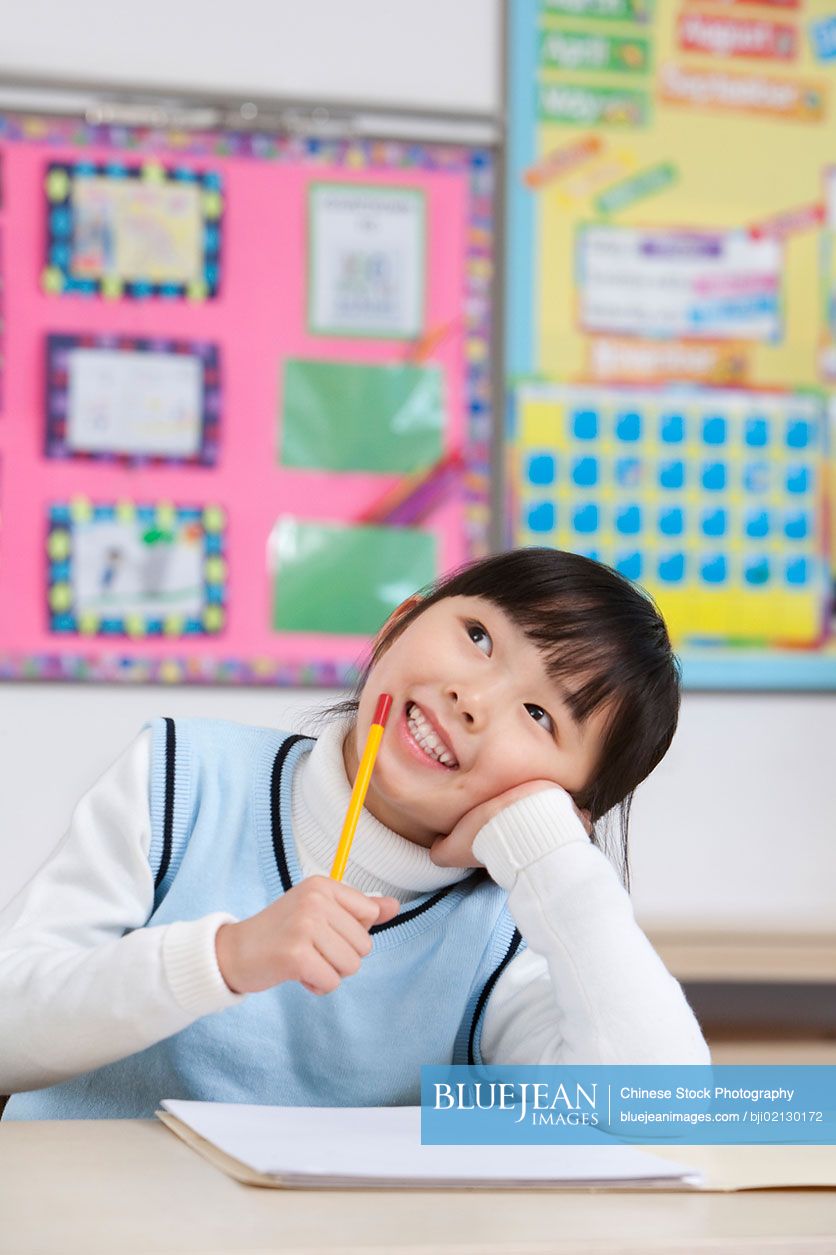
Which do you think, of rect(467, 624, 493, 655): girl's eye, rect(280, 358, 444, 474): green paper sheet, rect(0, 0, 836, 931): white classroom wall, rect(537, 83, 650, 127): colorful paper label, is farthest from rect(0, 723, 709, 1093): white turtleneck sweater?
rect(537, 83, 650, 127): colorful paper label

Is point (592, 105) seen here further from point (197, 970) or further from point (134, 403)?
point (197, 970)

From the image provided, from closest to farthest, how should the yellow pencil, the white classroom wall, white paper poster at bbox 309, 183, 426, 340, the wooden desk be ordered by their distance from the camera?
the wooden desk → the yellow pencil → the white classroom wall → white paper poster at bbox 309, 183, 426, 340

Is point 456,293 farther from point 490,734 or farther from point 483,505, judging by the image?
point 490,734

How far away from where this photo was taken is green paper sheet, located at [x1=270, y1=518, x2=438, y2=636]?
2029mm

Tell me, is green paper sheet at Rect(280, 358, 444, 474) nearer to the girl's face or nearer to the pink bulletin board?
the pink bulletin board

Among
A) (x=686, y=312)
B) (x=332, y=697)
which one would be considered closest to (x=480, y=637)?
(x=332, y=697)

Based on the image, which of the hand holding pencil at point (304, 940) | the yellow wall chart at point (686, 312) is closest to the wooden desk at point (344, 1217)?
the hand holding pencil at point (304, 940)

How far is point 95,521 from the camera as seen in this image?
6.48ft

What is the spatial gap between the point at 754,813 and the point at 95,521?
3.47 ft

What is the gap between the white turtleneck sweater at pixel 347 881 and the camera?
2.61 feet

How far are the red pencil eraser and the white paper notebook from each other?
0.88ft

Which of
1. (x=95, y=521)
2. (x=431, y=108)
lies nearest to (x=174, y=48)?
(x=431, y=108)

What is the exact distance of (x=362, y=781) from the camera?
879 mm

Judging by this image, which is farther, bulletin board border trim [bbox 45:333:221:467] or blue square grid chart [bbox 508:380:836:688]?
blue square grid chart [bbox 508:380:836:688]
